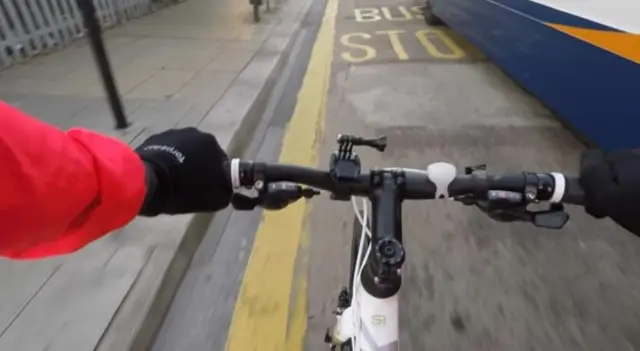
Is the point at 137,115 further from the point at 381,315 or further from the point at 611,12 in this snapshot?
→ the point at 381,315

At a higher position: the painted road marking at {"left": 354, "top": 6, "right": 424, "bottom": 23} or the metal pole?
the metal pole

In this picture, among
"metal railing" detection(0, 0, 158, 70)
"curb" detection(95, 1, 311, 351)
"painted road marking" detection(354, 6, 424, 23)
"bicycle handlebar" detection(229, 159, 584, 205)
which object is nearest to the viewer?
"bicycle handlebar" detection(229, 159, 584, 205)

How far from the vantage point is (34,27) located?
5.50m

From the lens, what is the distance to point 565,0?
10.3ft

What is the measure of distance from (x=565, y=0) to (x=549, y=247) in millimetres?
1645

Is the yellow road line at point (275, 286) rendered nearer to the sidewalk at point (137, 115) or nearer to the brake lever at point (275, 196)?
the sidewalk at point (137, 115)

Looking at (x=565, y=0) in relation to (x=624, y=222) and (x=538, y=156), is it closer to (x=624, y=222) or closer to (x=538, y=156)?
(x=538, y=156)

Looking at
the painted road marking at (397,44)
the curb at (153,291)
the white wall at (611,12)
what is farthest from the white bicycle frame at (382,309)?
the painted road marking at (397,44)

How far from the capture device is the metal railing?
5.06 m

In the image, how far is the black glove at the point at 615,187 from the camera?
2.72 ft

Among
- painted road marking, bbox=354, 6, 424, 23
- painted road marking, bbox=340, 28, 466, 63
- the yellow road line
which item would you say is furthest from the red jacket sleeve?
painted road marking, bbox=354, 6, 424, 23

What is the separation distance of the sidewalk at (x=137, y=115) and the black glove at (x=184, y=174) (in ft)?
3.58

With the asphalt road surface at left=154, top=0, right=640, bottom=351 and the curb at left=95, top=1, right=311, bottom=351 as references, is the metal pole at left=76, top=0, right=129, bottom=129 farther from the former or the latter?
the asphalt road surface at left=154, top=0, right=640, bottom=351

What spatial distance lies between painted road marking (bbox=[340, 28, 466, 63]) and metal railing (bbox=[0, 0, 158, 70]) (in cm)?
297
